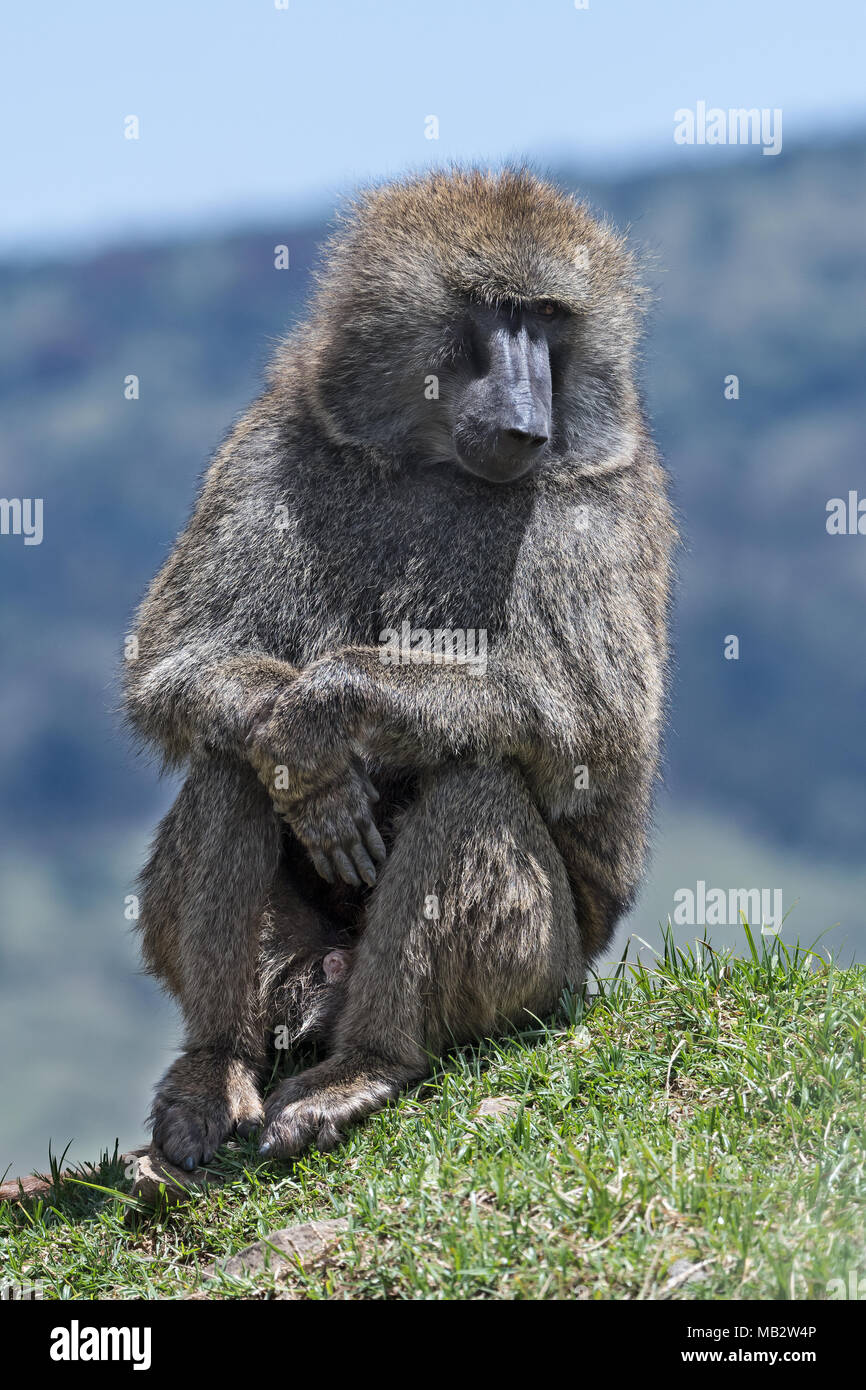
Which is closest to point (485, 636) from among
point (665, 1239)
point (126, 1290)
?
point (665, 1239)

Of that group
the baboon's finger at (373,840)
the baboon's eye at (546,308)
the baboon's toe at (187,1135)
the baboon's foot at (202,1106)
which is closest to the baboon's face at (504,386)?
the baboon's eye at (546,308)

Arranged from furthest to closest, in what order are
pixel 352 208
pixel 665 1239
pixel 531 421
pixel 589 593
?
pixel 352 208, pixel 589 593, pixel 531 421, pixel 665 1239

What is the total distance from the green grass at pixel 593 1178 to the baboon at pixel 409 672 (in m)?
0.20

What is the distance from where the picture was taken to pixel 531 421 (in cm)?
433

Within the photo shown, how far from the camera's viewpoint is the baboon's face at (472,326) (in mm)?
4586

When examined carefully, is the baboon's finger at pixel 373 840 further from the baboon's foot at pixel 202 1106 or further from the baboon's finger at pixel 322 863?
the baboon's foot at pixel 202 1106

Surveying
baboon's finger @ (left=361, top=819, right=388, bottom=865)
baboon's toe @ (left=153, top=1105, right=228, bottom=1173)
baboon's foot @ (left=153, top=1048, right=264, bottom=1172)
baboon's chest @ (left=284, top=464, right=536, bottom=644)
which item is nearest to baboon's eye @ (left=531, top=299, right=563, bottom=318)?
baboon's chest @ (left=284, top=464, right=536, bottom=644)

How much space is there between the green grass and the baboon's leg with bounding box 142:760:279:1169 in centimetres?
20

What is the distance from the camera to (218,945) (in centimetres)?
445

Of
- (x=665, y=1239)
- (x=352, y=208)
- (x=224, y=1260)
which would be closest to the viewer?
(x=665, y=1239)

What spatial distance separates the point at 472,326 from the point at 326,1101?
2518 mm

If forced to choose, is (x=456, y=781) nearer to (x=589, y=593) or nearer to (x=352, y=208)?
(x=589, y=593)

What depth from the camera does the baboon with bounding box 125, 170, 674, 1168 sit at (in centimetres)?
435

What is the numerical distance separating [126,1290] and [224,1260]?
0.34m
